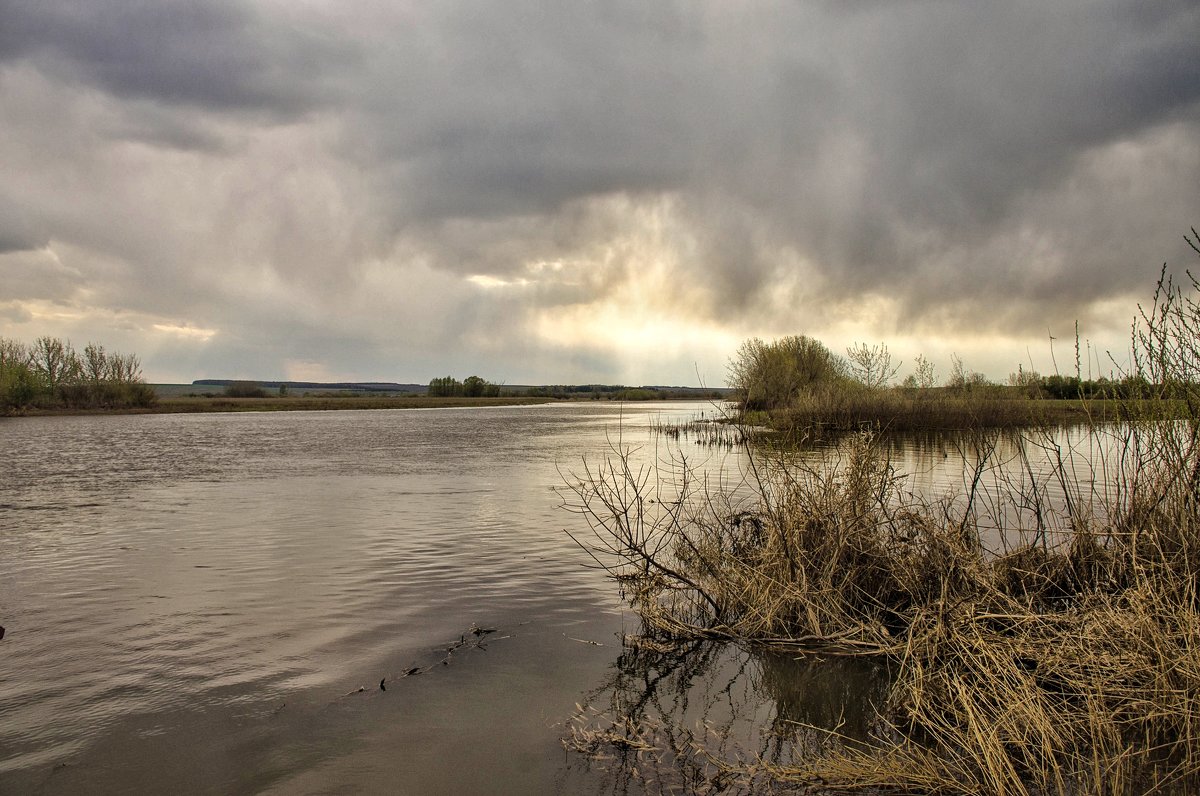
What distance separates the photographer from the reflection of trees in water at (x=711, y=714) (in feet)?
15.8

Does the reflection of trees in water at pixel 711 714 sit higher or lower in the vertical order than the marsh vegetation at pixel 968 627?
lower

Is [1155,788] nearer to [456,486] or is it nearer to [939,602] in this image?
[939,602]

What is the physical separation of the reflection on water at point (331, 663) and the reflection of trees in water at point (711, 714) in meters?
0.03

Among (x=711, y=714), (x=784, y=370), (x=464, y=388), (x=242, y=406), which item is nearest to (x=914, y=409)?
(x=784, y=370)

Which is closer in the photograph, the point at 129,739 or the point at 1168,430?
the point at 129,739

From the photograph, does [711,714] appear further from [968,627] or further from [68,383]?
[68,383]

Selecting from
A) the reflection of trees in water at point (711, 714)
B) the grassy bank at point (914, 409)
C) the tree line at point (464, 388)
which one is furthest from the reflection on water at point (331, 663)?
the tree line at point (464, 388)

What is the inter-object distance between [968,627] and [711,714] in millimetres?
2275

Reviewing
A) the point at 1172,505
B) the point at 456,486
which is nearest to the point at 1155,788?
the point at 1172,505

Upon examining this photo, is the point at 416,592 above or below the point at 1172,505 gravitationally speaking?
below

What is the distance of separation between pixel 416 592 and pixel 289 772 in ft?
15.0

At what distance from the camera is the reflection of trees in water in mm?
4820

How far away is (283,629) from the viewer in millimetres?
7852

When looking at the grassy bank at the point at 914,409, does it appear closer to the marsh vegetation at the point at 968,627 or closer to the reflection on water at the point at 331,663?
the reflection on water at the point at 331,663
